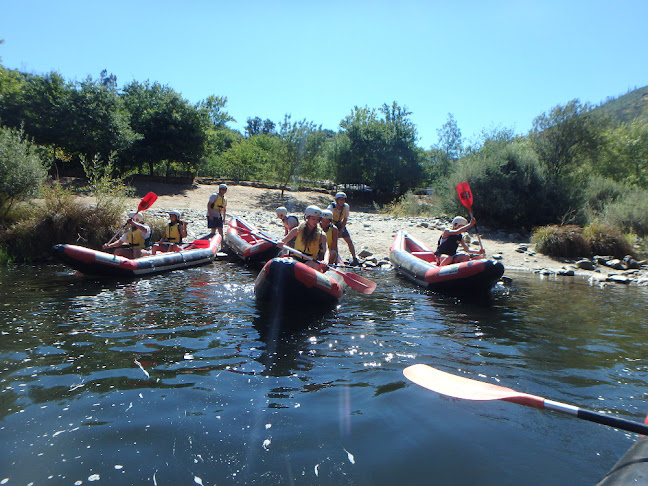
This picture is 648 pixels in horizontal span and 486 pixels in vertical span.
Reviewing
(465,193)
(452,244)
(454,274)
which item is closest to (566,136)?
(465,193)

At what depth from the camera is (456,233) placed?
7711mm

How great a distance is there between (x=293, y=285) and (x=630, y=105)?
360 ft

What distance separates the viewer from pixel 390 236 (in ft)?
43.5

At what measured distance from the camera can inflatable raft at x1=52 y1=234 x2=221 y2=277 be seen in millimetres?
7297

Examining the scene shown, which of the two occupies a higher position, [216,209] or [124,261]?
[216,209]

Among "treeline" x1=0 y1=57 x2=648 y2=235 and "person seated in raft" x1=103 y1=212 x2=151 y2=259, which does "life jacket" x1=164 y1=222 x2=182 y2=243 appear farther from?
"treeline" x1=0 y1=57 x2=648 y2=235

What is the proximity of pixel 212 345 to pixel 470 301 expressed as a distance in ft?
14.4

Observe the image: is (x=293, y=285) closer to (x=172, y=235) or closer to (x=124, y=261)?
(x=124, y=261)

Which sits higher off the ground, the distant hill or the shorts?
the distant hill

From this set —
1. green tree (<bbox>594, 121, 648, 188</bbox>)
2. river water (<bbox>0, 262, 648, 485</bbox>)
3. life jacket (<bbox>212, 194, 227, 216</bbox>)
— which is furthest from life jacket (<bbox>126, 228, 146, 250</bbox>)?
green tree (<bbox>594, 121, 648, 188</bbox>)

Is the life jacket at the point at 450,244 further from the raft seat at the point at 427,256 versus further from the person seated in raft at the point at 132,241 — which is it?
the person seated in raft at the point at 132,241

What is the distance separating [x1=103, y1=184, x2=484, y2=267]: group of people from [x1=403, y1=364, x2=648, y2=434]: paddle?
3.05 meters

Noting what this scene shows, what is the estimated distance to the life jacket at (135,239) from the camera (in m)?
8.48

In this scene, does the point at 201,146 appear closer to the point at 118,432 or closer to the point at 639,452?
the point at 118,432
